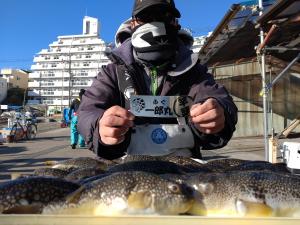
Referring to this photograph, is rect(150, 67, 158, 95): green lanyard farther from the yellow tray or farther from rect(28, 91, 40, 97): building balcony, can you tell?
rect(28, 91, 40, 97): building balcony

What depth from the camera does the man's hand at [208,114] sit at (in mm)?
1970

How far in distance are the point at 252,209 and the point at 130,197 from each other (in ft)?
1.31

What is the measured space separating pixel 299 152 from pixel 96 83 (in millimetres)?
5569

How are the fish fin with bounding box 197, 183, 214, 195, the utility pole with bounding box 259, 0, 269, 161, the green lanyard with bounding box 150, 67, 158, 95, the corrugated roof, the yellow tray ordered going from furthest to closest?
the utility pole with bounding box 259, 0, 269, 161 → the corrugated roof → the green lanyard with bounding box 150, 67, 158, 95 → the fish fin with bounding box 197, 183, 214, 195 → the yellow tray

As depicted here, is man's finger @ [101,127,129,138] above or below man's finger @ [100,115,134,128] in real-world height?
below

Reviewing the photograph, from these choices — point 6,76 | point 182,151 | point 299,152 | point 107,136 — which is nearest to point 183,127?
point 182,151

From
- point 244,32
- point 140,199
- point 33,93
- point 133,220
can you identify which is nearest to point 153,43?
point 140,199

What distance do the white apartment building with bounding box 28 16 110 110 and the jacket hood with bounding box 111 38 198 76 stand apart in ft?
307

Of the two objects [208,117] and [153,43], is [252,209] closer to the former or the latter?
[208,117]

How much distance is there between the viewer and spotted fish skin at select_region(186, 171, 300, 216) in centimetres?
130

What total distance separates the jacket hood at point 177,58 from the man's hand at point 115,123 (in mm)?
721

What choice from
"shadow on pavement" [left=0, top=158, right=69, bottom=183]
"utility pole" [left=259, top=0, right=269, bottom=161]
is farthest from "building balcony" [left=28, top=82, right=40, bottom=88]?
"utility pole" [left=259, top=0, right=269, bottom=161]

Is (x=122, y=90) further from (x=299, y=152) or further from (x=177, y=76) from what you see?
(x=299, y=152)

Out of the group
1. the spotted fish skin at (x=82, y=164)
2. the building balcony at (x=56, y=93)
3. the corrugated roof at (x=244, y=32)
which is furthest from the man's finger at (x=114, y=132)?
the building balcony at (x=56, y=93)
